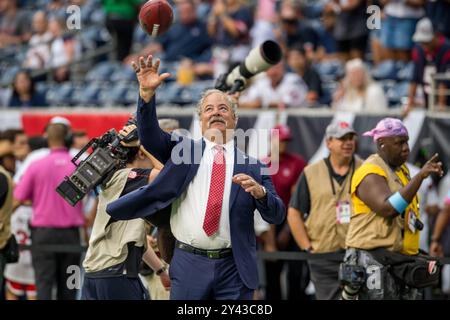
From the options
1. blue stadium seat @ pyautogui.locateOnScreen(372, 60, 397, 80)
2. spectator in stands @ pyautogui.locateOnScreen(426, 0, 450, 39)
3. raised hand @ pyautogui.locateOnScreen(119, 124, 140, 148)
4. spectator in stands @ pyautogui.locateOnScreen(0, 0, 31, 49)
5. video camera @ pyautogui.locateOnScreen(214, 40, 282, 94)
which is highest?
spectator in stands @ pyautogui.locateOnScreen(0, 0, 31, 49)

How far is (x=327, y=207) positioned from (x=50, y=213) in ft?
9.50

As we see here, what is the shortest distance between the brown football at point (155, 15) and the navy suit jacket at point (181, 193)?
0.83 metres

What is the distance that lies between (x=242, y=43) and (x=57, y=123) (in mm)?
4807

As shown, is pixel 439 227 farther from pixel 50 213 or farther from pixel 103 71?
pixel 103 71

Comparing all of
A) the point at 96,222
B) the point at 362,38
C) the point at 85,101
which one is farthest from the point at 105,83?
the point at 96,222

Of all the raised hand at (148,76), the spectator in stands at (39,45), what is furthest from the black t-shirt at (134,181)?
the spectator in stands at (39,45)

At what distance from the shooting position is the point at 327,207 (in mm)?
9750

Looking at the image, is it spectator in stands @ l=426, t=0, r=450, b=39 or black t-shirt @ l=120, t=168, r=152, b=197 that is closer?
black t-shirt @ l=120, t=168, r=152, b=197

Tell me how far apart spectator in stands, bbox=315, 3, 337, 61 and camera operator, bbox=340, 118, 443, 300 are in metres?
6.57

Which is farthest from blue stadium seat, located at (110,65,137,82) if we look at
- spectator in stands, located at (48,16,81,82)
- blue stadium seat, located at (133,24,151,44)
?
spectator in stands, located at (48,16,81,82)

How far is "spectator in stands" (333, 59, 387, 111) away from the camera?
11.9m

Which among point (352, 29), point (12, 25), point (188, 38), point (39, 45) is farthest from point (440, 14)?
point (12, 25)

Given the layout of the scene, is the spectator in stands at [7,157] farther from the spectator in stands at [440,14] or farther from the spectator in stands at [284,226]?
the spectator in stands at [440,14]

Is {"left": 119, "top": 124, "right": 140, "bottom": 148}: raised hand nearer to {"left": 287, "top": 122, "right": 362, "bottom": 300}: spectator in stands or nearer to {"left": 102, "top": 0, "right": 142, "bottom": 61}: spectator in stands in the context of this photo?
{"left": 287, "top": 122, "right": 362, "bottom": 300}: spectator in stands
